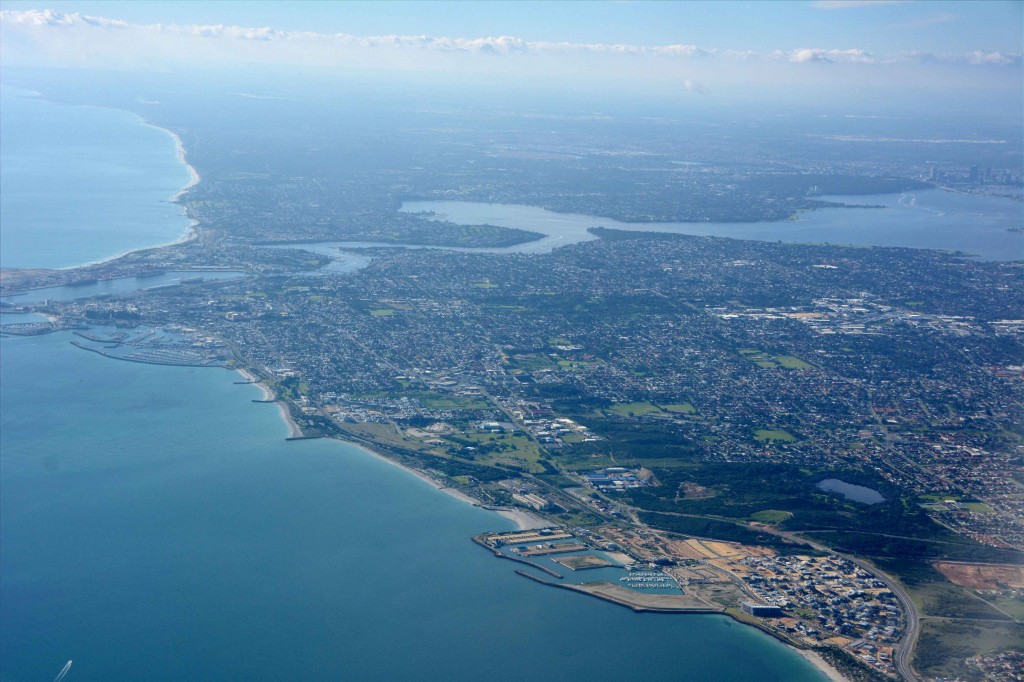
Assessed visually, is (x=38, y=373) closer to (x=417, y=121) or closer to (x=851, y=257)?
(x=851, y=257)

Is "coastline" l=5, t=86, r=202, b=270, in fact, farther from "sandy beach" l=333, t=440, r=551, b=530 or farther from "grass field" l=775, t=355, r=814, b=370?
"grass field" l=775, t=355, r=814, b=370

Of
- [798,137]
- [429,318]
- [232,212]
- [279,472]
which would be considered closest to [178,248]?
[232,212]

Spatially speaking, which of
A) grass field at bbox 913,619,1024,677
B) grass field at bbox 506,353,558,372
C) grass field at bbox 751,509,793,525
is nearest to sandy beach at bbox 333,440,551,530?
grass field at bbox 751,509,793,525

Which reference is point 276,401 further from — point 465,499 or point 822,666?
point 822,666

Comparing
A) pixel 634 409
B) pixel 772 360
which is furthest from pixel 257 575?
pixel 772 360

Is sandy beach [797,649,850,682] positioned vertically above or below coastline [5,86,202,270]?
below

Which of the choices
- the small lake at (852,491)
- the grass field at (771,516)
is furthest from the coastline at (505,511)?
the small lake at (852,491)
